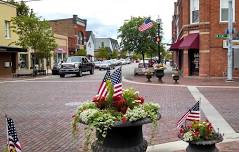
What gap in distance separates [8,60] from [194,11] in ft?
63.0

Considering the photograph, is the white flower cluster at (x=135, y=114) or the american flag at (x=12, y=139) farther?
the white flower cluster at (x=135, y=114)

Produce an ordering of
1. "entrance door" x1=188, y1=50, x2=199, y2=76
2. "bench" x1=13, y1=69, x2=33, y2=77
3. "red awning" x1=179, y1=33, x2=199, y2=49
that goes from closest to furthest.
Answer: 1. "red awning" x1=179, y1=33, x2=199, y2=49
2. "entrance door" x1=188, y1=50, x2=199, y2=76
3. "bench" x1=13, y1=69, x2=33, y2=77

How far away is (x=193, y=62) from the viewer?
32.5 metres

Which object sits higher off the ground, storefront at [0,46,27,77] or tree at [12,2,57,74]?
tree at [12,2,57,74]

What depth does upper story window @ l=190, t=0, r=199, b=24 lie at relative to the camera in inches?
1259

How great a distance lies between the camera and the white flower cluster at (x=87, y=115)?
597 cm

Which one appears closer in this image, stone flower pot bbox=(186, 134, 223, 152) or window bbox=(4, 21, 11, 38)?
stone flower pot bbox=(186, 134, 223, 152)

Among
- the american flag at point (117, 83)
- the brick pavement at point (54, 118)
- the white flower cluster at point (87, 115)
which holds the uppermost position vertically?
the american flag at point (117, 83)

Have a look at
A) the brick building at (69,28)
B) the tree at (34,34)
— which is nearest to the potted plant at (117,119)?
the tree at (34,34)

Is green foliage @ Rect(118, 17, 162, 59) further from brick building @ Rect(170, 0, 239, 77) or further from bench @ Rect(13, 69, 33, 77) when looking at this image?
brick building @ Rect(170, 0, 239, 77)

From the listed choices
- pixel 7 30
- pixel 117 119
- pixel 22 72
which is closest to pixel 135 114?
pixel 117 119

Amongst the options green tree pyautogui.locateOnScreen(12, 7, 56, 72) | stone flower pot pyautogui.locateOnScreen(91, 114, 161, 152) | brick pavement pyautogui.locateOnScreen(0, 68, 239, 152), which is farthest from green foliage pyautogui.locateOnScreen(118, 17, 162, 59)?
stone flower pot pyautogui.locateOnScreen(91, 114, 161, 152)

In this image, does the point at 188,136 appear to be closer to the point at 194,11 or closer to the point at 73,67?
the point at 194,11

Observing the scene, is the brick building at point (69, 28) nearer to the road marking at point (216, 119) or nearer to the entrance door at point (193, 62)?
the entrance door at point (193, 62)
